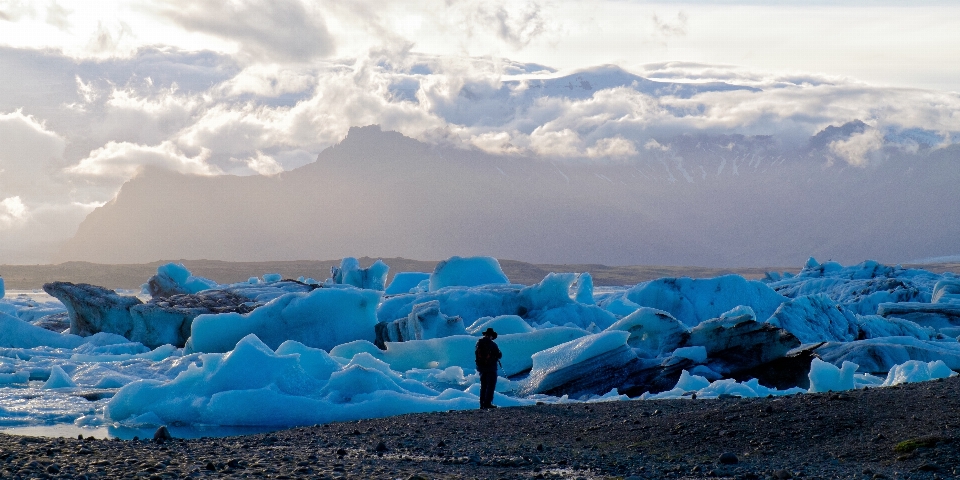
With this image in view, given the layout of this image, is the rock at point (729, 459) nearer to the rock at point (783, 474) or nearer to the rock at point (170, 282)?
the rock at point (783, 474)

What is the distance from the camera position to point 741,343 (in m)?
15.3

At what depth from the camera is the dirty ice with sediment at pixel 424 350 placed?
11.9 metres

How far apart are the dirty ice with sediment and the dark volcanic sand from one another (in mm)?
2259

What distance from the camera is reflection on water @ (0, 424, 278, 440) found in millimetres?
10641

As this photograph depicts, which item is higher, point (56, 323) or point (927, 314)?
point (927, 314)

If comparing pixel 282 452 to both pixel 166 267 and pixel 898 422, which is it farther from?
pixel 166 267

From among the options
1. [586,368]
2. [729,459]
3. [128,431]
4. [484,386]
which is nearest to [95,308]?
[128,431]

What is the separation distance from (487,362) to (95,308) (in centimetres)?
1550

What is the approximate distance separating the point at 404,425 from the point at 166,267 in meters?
23.2

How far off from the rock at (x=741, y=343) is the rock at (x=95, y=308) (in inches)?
559

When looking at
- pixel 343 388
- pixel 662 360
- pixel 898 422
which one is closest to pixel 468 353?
pixel 662 360

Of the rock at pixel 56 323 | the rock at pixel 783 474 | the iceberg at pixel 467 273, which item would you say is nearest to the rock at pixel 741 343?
the rock at pixel 783 474

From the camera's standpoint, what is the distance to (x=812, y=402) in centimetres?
847

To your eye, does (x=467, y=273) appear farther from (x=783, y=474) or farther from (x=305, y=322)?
(x=783, y=474)
